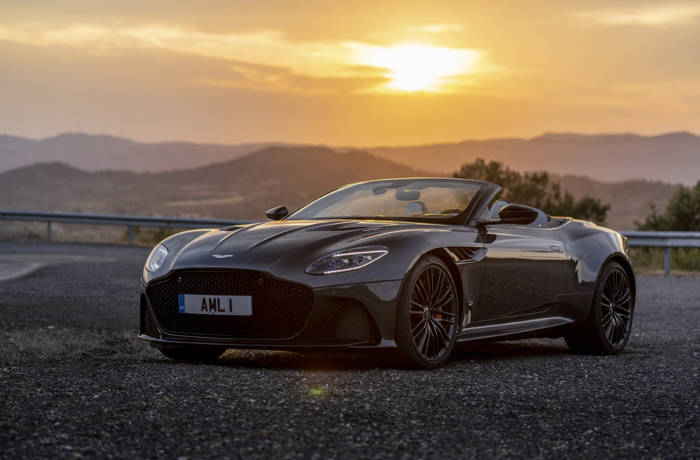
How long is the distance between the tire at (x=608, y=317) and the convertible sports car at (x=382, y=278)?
0.02 meters

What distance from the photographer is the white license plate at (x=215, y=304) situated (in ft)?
21.0

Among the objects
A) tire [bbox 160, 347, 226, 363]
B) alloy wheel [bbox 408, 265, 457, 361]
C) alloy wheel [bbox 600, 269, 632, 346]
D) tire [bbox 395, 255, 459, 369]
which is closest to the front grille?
tire [bbox 160, 347, 226, 363]

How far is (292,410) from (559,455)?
A: 1.35 m

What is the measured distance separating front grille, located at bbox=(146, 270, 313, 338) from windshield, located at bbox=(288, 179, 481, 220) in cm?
148

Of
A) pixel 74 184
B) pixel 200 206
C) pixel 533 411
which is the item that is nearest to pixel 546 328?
pixel 533 411

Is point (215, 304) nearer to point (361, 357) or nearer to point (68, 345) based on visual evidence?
point (361, 357)

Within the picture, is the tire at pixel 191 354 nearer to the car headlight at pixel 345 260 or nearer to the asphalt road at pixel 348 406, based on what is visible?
the asphalt road at pixel 348 406

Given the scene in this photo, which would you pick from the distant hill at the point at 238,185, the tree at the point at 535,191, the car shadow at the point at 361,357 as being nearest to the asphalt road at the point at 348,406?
the car shadow at the point at 361,357

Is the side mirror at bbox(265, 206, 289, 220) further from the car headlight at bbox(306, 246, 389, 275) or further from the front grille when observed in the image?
the car headlight at bbox(306, 246, 389, 275)

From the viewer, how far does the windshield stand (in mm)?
7570

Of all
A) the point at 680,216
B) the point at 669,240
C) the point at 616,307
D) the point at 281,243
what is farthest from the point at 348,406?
the point at 680,216

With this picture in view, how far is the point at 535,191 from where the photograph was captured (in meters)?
42.3

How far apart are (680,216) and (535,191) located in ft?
41.5

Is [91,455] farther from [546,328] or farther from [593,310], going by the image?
[593,310]
